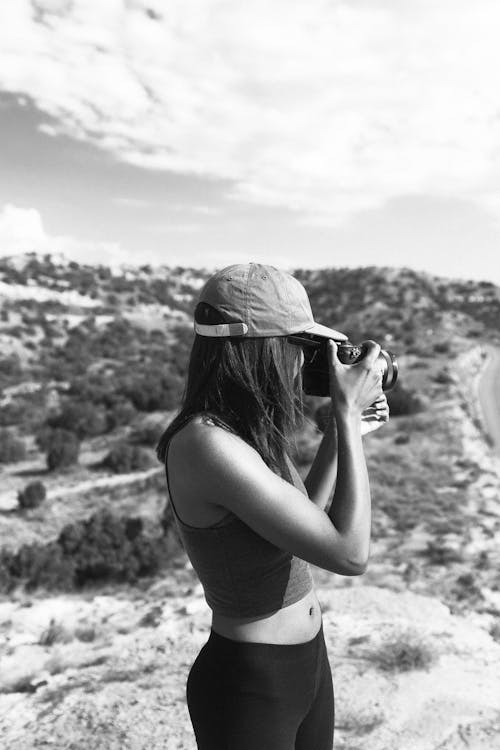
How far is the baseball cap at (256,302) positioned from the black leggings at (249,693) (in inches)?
36.4

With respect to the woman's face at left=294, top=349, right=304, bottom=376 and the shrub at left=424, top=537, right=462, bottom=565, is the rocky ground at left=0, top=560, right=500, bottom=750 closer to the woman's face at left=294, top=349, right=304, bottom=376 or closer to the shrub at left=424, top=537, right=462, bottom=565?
the shrub at left=424, top=537, right=462, bottom=565

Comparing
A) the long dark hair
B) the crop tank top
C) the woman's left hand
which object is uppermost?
the long dark hair

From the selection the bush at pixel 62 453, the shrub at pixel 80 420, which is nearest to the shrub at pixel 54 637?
the bush at pixel 62 453

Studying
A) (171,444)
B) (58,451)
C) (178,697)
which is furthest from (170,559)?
(171,444)

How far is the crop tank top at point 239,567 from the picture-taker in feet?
5.32

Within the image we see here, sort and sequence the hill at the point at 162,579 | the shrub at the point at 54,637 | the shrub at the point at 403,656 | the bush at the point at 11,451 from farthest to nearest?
the bush at the point at 11,451, the shrub at the point at 54,637, the shrub at the point at 403,656, the hill at the point at 162,579

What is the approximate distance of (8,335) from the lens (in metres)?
30.4

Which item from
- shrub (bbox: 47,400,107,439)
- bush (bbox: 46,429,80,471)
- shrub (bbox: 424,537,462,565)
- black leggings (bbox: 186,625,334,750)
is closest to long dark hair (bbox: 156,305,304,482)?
black leggings (bbox: 186,625,334,750)

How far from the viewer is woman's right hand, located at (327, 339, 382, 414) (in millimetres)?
1688

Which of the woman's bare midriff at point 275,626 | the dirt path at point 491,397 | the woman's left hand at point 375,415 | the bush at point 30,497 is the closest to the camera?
the woman's bare midriff at point 275,626

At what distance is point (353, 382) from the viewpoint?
171 cm

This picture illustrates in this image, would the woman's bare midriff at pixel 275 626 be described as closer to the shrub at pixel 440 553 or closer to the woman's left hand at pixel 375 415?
the woman's left hand at pixel 375 415

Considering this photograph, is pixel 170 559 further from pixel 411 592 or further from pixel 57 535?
pixel 411 592

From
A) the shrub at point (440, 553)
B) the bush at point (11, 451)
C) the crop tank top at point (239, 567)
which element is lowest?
the bush at point (11, 451)
